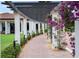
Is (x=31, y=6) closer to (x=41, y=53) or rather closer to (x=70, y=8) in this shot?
(x=41, y=53)

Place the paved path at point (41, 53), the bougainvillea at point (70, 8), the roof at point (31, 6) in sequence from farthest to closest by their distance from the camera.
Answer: the paved path at point (41, 53) < the roof at point (31, 6) < the bougainvillea at point (70, 8)

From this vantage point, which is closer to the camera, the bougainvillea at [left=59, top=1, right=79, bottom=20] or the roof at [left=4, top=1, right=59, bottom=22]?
the bougainvillea at [left=59, top=1, right=79, bottom=20]

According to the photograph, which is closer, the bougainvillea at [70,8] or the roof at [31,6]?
the bougainvillea at [70,8]

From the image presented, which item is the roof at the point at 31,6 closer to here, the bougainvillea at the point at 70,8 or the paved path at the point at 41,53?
the paved path at the point at 41,53

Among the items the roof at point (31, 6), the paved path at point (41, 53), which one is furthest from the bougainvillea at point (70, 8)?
the paved path at point (41, 53)

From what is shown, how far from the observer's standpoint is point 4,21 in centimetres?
4003

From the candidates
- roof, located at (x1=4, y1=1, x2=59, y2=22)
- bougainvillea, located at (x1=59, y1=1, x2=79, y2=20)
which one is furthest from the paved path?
bougainvillea, located at (x1=59, y1=1, x2=79, y2=20)

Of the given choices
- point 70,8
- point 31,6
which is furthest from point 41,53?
point 70,8

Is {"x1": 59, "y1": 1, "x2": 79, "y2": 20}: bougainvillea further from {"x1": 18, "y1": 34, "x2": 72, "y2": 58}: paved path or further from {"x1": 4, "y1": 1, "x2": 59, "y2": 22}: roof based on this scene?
{"x1": 18, "y1": 34, "x2": 72, "y2": 58}: paved path

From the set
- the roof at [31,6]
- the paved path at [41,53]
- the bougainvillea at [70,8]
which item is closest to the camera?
the bougainvillea at [70,8]

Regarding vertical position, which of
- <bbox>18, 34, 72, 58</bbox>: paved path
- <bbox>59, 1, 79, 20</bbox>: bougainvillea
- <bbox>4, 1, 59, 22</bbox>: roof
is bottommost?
<bbox>18, 34, 72, 58</bbox>: paved path

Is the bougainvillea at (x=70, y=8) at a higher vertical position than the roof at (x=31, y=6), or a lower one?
lower

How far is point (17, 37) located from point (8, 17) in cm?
2279

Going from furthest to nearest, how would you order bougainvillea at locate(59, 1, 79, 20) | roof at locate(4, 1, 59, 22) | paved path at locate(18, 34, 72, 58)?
paved path at locate(18, 34, 72, 58), roof at locate(4, 1, 59, 22), bougainvillea at locate(59, 1, 79, 20)
